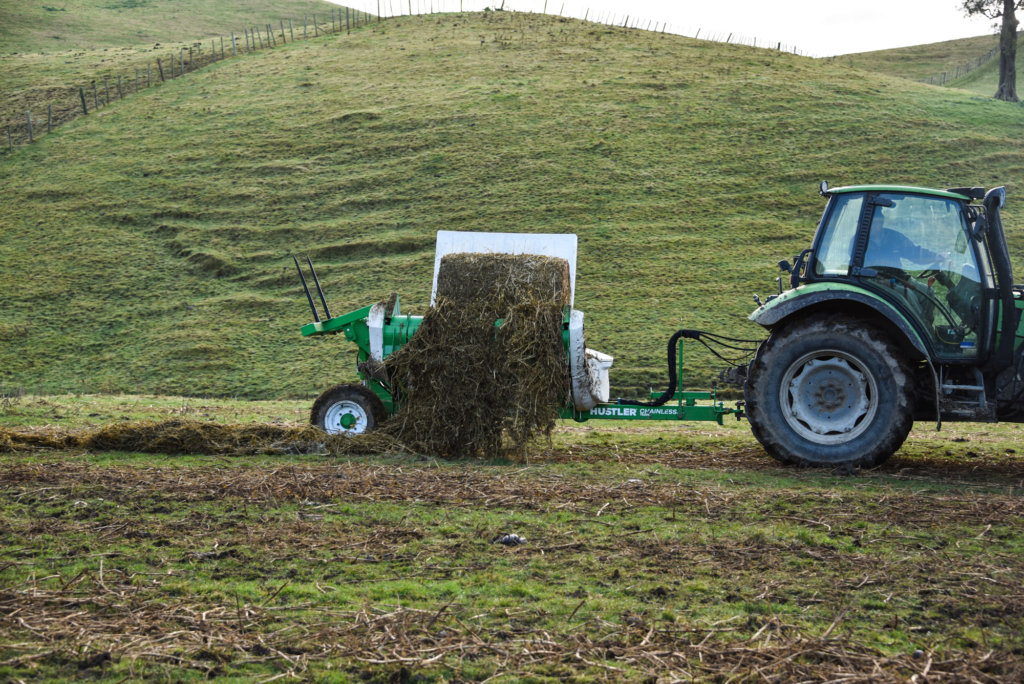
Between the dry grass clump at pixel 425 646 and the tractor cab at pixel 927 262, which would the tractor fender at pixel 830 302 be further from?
the dry grass clump at pixel 425 646

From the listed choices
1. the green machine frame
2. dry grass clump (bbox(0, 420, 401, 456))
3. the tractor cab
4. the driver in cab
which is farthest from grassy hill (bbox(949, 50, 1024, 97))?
dry grass clump (bbox(0, 420, 401, 456))

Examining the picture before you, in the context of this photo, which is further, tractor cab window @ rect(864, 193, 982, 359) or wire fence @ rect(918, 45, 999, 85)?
wire fence @ rect(918, 45, 999, 85)

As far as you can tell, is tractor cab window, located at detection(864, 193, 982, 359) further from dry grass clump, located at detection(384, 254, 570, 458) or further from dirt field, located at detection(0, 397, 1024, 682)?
dry grass clump, located at detection(384, 254, 570, 458)

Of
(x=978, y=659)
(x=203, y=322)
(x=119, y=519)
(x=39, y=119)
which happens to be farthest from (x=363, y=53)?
(x=978, y=659)

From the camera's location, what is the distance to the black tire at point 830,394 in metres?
8.66

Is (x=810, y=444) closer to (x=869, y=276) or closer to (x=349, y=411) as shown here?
(x=869, y=276)

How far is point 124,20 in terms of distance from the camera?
6481 centimetres

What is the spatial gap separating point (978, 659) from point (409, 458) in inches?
257

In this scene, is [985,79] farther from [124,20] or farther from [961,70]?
[124,20]

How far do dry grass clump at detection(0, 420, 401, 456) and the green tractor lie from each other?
4.52 m

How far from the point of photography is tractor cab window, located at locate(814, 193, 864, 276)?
916cm

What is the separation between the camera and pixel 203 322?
23.2m

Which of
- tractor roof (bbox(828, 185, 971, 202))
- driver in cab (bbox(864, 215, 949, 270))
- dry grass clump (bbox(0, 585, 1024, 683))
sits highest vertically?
tractor roof (bbox(828, 185, 971, 202))

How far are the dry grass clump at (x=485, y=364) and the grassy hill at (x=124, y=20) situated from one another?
182 ft
